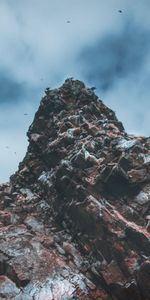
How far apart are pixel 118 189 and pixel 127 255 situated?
15022 millimetres

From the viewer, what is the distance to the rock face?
69000 millimetres

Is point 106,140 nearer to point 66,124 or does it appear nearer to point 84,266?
point 66,124

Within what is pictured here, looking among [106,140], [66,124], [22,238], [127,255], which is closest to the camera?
[127,255]

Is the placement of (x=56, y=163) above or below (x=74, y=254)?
above

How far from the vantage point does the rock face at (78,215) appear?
69000 mm

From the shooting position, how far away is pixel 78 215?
80.8m

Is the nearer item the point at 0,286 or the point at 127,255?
the point at 0,286

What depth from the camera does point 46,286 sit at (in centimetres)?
6744

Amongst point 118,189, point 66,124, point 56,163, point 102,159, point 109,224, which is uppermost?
point 66,124

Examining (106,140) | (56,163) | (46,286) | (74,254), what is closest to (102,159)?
(106,140)

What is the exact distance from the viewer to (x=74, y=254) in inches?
3039

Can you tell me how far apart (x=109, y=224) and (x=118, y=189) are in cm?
970

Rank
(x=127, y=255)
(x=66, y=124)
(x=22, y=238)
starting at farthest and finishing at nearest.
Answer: (x=66, y=124), (x=22, y=238), (x=127, y=255)

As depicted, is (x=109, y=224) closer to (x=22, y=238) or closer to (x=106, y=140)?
(x=22, y=238)
